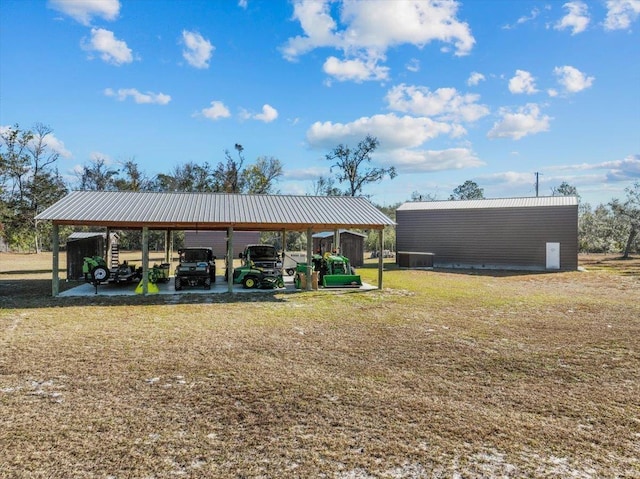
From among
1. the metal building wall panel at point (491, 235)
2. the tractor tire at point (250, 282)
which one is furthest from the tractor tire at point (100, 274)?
the metal building wall panel at point (491, 235)

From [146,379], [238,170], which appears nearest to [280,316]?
[146,379]

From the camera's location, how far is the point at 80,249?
655 inches

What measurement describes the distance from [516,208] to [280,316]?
18.6 metres

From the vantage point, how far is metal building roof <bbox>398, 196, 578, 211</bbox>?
2286cm

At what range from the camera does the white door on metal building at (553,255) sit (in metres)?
22.2

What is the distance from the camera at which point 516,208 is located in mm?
23188

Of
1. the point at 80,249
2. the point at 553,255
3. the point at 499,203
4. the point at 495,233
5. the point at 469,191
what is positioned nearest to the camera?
the point at 80,249

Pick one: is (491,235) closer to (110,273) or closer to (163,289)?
(163,289)

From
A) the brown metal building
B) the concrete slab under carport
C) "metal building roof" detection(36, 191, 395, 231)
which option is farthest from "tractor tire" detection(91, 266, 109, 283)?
the brown metal building

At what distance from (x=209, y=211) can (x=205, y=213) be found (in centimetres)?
Answer: 31

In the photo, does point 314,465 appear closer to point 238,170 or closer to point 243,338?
point 243,338

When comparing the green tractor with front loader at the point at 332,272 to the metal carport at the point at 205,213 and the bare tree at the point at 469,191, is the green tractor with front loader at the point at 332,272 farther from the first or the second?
the bare tree at the point at 469,191

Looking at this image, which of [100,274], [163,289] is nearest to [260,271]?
[163,289]

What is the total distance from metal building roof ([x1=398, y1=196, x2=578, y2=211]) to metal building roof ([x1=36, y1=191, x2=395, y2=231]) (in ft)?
36.8
